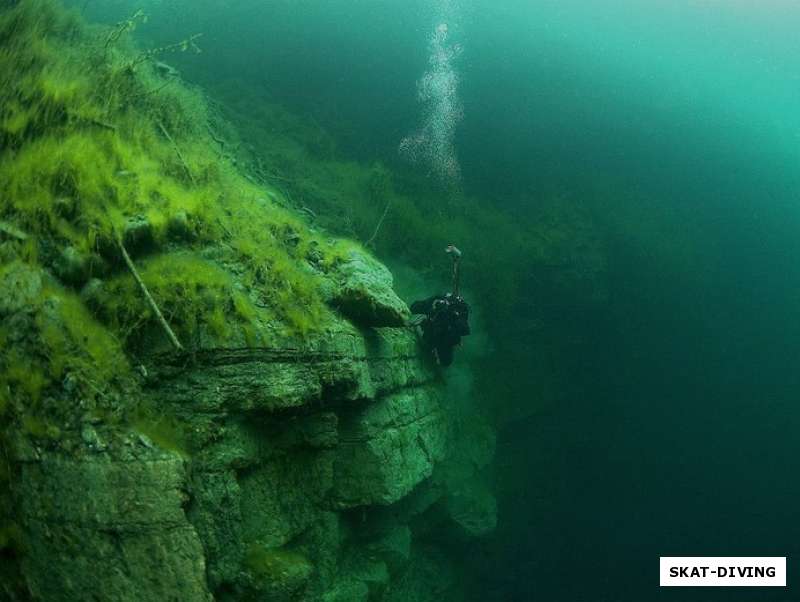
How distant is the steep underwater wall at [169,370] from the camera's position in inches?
136

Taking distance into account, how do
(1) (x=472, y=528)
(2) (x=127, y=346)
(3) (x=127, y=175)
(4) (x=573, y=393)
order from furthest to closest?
(4) (x=573, y=393) < (1) (x=472, y=528) < (3) (x=127, y=175) < (2) (x=127, y=346)

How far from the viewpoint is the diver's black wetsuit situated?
779cm

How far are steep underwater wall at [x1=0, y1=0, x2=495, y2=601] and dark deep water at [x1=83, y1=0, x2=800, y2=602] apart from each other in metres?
4.80

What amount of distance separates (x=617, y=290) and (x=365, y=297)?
829 cm

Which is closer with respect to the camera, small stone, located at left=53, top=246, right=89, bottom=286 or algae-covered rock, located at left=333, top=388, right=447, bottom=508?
small stone, located at left=53, top=246, right=89, bottom=286

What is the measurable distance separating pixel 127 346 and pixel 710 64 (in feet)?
82.5

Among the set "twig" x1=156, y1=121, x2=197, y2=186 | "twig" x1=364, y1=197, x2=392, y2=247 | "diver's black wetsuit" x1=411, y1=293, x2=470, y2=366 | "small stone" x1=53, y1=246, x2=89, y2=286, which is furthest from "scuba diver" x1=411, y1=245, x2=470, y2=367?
"small stone" x1=53, y1=246, x2=89, y2=286

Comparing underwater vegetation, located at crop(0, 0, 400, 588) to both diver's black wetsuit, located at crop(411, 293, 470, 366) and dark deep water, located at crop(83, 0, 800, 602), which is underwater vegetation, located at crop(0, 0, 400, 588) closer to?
diver's black wetsuit, located at crop(411, 293, 470, 366)

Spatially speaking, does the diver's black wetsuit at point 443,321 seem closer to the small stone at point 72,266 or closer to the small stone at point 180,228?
the small stone at point 180,228

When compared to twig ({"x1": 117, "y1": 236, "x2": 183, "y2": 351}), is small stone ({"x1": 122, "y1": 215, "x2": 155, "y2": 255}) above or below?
above

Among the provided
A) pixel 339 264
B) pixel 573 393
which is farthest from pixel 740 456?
pixel 339 264

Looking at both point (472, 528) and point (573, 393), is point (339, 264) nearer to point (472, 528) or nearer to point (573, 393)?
point (472, 528)

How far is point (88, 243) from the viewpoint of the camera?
4.20m

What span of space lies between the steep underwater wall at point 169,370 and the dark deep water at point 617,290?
4801 millimetres
